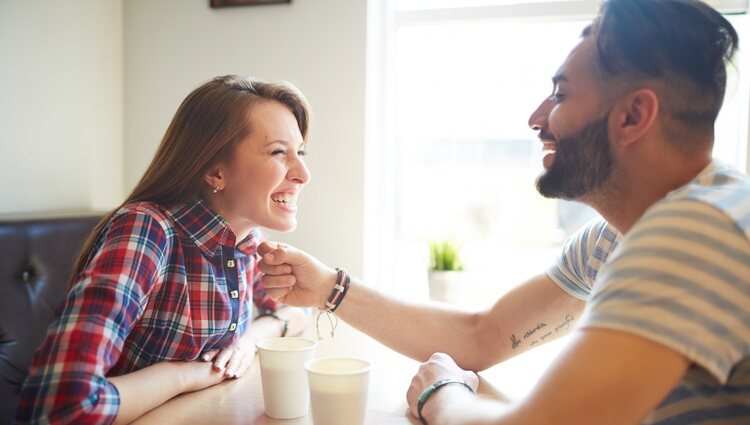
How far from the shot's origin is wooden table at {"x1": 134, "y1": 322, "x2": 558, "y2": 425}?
1.13 m

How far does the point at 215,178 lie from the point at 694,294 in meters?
1.01

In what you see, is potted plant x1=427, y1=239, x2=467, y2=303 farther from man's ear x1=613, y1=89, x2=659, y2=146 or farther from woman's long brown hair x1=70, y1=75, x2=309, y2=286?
man's ear x1=613, y1=89, x2=659, y2=146

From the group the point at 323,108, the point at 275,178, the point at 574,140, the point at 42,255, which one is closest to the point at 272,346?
the point at 275,178

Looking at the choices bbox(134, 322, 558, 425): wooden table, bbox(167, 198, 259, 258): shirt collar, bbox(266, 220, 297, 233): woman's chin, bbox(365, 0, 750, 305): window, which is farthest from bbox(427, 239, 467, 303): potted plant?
bbox(167, 198, 259, 258): shirt collar

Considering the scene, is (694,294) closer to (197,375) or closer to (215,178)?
(197,375)

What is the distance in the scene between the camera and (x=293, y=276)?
58.1 inches

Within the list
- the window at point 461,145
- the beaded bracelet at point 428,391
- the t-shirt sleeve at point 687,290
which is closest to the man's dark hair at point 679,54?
the t-shirt sleeve at point 687,290

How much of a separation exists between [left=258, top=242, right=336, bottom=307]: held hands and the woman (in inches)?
2.5

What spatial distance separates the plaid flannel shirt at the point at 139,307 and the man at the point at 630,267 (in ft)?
0.42

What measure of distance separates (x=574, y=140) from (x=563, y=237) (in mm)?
1393

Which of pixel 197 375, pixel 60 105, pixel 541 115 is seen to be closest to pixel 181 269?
pixel 197 375

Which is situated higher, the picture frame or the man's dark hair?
the picture frame

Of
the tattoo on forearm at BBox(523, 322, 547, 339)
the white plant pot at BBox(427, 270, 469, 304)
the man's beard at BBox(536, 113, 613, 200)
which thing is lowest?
the white plant pot at BBox(427, 270, 469, 304)

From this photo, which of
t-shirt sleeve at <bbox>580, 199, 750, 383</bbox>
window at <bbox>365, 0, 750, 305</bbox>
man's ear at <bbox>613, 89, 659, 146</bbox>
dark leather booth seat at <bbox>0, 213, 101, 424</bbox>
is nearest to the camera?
t-shirt sleeve at <bbox>580, 199, 750, 383</bbox>
